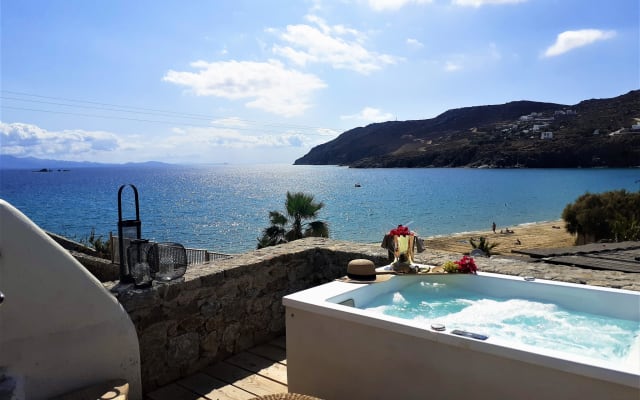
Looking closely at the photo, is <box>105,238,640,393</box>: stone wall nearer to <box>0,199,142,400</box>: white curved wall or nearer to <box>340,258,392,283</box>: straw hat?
<box>0,199,142,400</box>: white curved wall

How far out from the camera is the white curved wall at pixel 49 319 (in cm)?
205

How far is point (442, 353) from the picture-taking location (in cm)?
215

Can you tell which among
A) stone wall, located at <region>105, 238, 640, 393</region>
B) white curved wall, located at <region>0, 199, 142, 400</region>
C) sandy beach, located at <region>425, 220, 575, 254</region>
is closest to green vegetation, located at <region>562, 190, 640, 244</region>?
sandy beach, located at <region>425, 220, 575, 254</region>

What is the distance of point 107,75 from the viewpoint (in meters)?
13.4

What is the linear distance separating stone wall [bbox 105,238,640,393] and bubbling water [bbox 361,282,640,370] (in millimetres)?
308

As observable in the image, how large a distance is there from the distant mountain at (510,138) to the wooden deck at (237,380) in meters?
65.0

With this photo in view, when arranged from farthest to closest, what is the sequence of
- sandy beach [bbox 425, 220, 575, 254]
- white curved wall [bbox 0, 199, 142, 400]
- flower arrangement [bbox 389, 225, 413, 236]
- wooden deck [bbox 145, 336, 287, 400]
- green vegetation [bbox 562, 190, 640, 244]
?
sandy beach [bbox 425, 220, 575, 254] → green vegetation [bbox 562, 190, 640, 244] → flower arrangement [bbox 389, 225, 413, 236] → wooden deck [bbox 145, 336, 287, 400] → white curved wall [bbox 0, 199, 142, 400]

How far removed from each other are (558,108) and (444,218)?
66378mm

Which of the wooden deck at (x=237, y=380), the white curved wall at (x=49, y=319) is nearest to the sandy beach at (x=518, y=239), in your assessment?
the wooden deck at (x=237, y=380)

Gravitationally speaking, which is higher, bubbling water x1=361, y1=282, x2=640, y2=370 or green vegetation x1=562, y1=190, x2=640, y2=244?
bubbling water x1=361, y1=282, x2=640, y2=370

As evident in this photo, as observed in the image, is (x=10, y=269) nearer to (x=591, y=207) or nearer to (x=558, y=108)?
(x=591, y=207)

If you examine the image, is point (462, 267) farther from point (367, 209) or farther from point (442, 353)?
point (367, 209)

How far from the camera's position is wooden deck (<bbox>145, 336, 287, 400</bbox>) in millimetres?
2820

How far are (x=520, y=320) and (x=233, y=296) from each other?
2.13 metres
